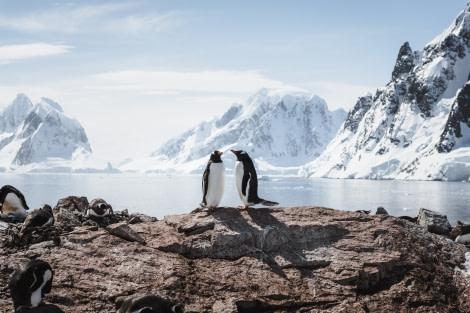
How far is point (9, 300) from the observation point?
908 cm

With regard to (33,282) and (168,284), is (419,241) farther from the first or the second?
(33,282)

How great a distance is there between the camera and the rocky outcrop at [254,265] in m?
9.55

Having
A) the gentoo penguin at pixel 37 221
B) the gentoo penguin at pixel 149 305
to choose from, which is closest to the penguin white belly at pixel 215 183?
the gentoo penguin at pixel 37 221

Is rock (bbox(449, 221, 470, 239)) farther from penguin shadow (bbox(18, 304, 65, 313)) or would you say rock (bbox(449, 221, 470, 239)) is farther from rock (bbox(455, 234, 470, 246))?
penguin shadow (bbox(18, 304, 65, 313))

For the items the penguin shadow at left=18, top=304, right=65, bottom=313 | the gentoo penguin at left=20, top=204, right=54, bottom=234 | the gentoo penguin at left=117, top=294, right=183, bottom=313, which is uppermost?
the gentoo penguin at left=20, top=204, right=54, bottom=234

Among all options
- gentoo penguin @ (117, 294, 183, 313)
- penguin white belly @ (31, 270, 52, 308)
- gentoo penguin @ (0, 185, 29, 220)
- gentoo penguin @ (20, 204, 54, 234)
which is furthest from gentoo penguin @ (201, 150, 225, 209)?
gentoo penguin @ (0, 185, 29, 220)

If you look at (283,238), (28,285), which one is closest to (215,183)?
(283,238)

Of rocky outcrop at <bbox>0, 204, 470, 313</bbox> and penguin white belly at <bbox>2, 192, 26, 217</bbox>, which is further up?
penguin white belly at <bbox>2, 192, 26, 217</bbox>

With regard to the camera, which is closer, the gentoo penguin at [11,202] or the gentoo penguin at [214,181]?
the gentoo penguin at [214,181]

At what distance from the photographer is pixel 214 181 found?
43.7 ft

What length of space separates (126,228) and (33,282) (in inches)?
107

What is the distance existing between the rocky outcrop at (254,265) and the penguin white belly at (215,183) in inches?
56.6

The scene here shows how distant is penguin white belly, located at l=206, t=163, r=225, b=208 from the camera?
13.3 m

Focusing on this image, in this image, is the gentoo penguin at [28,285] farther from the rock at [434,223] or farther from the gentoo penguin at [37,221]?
the rock at [434,223]
